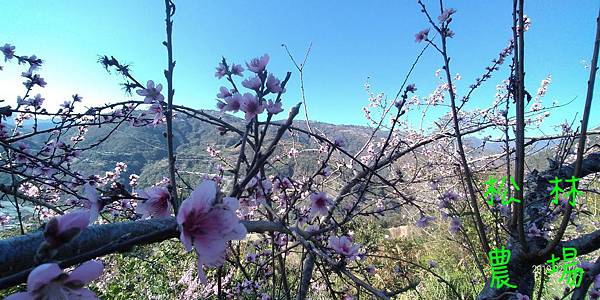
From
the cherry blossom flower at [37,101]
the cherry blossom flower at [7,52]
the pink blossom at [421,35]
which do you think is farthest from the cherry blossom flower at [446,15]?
the cherry blossom flower at [37,101]

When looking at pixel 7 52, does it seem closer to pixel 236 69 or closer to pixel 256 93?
pixel 236 69

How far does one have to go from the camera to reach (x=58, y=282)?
0.50 metres

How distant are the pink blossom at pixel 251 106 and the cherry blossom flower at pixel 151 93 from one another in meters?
0.48

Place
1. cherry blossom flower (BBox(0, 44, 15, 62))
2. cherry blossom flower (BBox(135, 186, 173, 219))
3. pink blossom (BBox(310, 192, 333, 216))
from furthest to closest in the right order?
cherry blossom flower (BBox(0, 44, 15, 62))
pink blossom (BBox(310, 192, 333, 216))
cherry blossom flower (BBox(135, 186, 173, 219))

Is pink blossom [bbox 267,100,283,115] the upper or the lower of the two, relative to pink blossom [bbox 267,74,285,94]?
lower

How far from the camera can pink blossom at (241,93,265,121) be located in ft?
4.58

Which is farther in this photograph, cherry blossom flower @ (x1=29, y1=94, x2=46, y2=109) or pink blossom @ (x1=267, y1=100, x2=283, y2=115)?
cherry blossom flower @ (x1=29, y1=94, x2=46, y2=109)

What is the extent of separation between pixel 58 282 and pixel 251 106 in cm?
102

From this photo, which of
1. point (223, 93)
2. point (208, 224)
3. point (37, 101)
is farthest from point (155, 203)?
point (37, 101)

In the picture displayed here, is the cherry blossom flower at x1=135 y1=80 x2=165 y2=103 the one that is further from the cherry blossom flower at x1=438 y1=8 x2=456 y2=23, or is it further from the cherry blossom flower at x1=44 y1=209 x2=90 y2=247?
the cherry blossom flower at x1=438 y1=8 x2=456 y2=23

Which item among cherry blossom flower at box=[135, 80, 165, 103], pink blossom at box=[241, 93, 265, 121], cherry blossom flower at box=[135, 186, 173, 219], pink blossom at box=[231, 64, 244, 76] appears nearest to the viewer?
cherry blossom flower at box=[135, 186, 173, 219]

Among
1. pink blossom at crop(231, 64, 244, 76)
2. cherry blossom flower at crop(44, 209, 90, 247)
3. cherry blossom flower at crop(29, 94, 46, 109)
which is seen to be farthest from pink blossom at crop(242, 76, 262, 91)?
cherry blossom flower at crop(29, 94, 46, 109)

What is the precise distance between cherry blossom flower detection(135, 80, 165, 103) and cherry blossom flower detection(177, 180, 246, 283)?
1.12 metres

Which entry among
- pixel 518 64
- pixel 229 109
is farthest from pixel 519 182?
pixel 229 109
